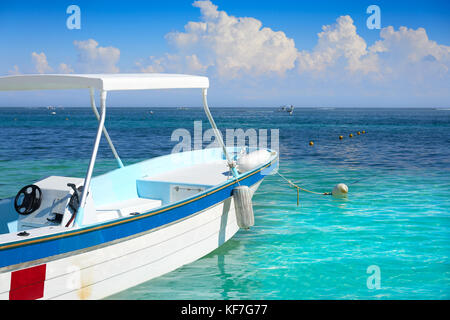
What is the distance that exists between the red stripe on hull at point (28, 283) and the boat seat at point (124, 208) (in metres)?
2.53

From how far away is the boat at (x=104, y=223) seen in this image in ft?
17.8

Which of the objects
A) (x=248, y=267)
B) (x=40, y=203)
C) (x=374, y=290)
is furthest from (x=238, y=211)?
(x=40, y=203)

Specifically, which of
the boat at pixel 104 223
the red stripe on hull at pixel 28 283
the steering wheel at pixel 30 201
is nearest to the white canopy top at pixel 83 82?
the boat at pixel 104 223

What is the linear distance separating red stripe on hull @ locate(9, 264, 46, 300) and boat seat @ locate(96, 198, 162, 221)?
99.8 inches

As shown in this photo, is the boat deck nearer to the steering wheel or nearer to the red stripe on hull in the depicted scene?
the steering wheel

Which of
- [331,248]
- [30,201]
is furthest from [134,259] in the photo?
[331,248]

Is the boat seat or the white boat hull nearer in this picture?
the white boat hull

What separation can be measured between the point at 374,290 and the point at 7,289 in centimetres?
539

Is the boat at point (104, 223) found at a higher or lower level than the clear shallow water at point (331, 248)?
higher

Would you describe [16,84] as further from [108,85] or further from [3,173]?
[3,173]

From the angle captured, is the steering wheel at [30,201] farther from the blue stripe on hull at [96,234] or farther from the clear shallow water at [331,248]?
the clear shallow water at [331,248]

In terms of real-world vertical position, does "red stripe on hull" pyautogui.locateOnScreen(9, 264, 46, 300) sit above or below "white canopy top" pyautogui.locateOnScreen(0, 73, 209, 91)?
below

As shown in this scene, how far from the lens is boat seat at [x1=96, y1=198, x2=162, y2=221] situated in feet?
26.8

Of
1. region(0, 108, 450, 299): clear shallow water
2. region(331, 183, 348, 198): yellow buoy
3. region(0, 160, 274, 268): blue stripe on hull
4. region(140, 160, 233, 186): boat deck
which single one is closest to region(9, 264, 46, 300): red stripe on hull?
region(0, 160, 274, 268): blue stripe on hull
